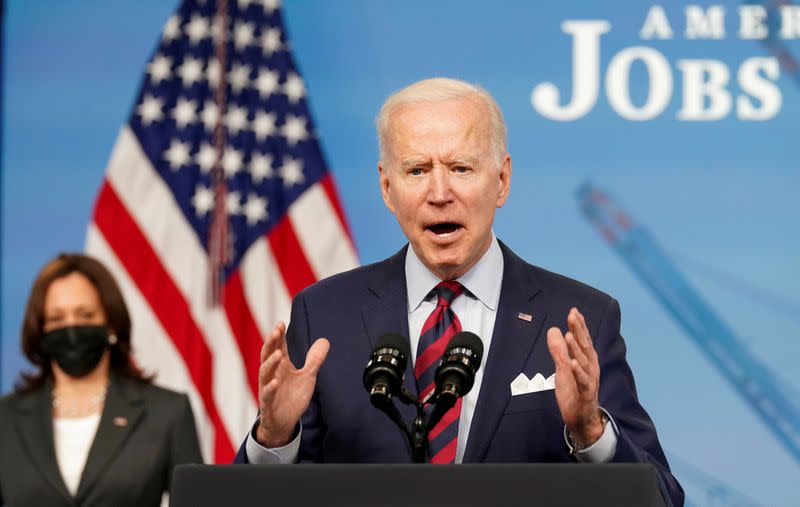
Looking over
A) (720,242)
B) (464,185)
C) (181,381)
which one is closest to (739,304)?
(720,242)

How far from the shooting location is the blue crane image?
14.4 feet

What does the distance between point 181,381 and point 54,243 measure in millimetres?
818

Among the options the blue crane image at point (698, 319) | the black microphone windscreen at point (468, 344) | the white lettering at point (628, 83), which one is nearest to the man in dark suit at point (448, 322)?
the black microphone windscreen at point (468, 344)

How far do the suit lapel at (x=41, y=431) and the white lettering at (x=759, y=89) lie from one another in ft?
9.14

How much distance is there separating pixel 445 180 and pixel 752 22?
274 cm

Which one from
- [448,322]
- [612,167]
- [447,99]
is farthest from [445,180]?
[612,167]

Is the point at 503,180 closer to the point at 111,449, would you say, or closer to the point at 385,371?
the point at 385,371

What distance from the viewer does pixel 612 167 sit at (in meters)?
4.58

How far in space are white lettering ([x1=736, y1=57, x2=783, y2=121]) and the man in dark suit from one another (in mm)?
2440

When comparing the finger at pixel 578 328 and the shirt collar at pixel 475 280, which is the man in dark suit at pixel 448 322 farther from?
the finger at pixel 578 328

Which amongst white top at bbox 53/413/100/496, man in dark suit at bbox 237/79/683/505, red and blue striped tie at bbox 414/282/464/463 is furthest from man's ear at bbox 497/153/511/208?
white top at bbox 53/413/100/496

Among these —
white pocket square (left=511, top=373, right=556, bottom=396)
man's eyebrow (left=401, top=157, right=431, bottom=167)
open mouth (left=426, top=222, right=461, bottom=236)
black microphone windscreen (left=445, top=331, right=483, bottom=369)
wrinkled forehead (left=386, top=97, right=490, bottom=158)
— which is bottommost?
white pocket square (left=511, top=373, right=556, bottom=396)

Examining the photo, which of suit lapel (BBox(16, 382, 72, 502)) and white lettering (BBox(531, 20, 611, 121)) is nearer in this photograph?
suit lapel (BBox(16, 382, 72, 502))

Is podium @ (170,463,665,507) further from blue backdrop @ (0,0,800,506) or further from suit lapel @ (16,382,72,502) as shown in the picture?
blue backdrop @ (0,0,800,506)
